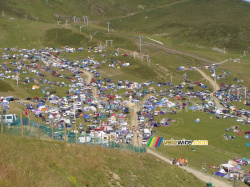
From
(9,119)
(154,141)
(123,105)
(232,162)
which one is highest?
(9,119)

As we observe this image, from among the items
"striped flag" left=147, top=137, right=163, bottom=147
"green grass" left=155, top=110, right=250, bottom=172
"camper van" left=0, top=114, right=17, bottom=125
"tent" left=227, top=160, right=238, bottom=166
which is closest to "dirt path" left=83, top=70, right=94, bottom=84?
"green grass" left=155, top=110, right=250, bottom=172

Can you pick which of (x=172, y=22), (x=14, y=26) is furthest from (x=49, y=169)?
(x=172, y=22)

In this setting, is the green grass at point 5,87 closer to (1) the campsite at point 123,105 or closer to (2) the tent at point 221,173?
(1) the campsite at point 123,105

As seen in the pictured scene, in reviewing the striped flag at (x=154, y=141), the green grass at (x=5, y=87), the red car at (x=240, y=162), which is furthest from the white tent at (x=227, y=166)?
the green grass at (x=5, y=87)

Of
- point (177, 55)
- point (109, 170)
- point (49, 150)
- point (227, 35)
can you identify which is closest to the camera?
point (49, 150)

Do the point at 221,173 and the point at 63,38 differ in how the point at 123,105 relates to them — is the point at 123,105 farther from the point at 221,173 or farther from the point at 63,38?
the point at 63,38

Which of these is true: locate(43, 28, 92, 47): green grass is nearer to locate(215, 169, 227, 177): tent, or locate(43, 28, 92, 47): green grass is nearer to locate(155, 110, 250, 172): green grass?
locate(155, 110, 250, 172): green grass

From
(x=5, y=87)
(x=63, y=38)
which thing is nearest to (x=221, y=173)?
(x=5, y=87)

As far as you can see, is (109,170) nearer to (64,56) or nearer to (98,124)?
(98,124)
